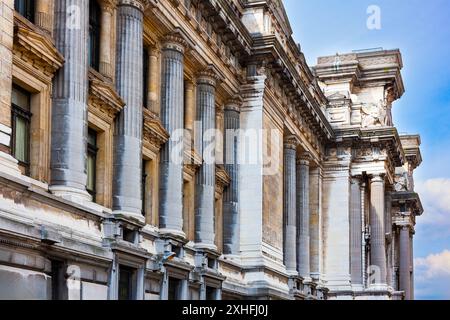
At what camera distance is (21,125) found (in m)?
25.1

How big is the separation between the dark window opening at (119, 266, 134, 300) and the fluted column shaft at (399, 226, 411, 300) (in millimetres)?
60823

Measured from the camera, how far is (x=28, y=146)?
993 inches

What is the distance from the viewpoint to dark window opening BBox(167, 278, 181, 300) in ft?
111

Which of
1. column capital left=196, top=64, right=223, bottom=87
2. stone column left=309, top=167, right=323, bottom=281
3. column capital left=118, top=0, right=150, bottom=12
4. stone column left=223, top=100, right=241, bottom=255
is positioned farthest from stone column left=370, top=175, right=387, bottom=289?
column capital left=118, top=0, right=150, bottom=12

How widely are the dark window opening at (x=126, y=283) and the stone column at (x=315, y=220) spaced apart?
30920 millimetres

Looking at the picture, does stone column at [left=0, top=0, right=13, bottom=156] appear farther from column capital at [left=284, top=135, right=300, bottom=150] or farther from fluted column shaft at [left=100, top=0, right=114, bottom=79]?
column capital at [left=284, top=135, right=300, bottom=150]

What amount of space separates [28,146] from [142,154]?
27.9ft

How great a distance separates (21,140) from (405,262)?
226 ft

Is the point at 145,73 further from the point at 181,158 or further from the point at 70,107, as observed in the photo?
the point at 70,107

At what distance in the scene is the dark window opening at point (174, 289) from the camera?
33.7 m

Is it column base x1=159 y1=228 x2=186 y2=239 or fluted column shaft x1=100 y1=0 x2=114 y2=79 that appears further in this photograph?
column base x1=159 y1=228 x2=186 y2=239

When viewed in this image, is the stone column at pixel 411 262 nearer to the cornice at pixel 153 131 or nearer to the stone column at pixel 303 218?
the stone column at pixel 303 218

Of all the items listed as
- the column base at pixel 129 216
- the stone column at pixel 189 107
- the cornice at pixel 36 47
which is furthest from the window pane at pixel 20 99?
the stone column at pixel 189 107
